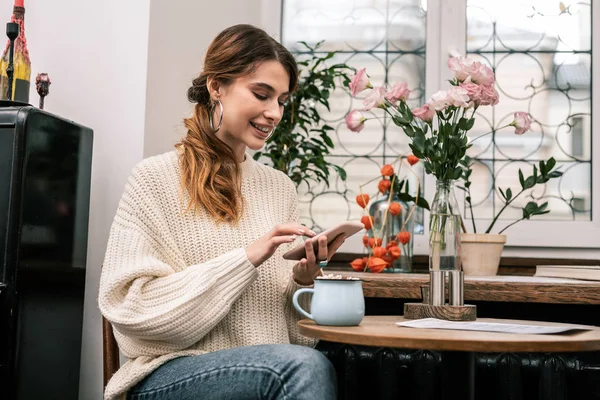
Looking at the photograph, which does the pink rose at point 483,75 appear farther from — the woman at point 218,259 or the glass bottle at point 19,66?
the glass bottle at point 19,66

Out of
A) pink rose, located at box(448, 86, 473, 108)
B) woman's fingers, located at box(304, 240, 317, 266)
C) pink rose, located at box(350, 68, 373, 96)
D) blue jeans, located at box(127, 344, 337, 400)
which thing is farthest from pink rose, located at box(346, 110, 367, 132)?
blue jeans, located at box(127, 344, 337, 400)

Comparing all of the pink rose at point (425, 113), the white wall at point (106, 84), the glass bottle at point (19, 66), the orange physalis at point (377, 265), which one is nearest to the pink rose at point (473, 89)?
the pink rose at point (425, 113)

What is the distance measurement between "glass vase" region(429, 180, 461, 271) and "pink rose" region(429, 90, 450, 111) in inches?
6.7

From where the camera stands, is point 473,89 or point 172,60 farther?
point 172,60

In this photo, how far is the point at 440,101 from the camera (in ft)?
5.08

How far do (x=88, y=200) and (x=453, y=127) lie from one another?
3.49 ft

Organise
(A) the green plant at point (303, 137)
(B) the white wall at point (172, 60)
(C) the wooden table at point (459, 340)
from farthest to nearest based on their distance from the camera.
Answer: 1. (A) the green plant at point (303, 137)
2. (B) the white wall at point (172, 60)
3. (C) the wooden table at point (459, 340)

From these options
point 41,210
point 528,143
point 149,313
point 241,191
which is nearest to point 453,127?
point 241,191

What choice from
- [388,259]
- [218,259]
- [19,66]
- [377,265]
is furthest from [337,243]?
[19,66]

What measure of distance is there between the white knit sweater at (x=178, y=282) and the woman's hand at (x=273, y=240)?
0.07 feet

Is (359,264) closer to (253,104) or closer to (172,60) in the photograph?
(253,104)

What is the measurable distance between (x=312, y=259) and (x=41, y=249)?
0.72 m

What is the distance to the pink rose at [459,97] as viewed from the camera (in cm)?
152

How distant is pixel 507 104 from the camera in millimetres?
2652
